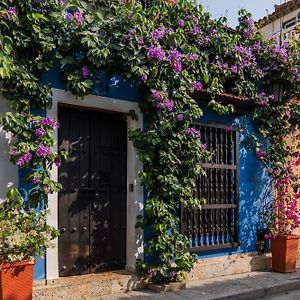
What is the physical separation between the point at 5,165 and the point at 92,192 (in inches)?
52.5

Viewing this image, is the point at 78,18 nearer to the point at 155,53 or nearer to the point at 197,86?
the point at 155,53

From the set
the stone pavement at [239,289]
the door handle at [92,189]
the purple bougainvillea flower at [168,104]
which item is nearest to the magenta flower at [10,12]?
the purple bougainvillea flower at [168,104]

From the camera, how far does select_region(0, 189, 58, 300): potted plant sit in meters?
4.18

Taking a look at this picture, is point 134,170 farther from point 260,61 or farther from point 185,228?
point 260,61

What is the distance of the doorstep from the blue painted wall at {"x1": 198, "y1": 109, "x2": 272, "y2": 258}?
2210 mm

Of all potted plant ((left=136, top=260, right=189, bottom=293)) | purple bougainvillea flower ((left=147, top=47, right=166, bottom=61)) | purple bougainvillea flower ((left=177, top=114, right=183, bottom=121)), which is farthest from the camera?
purple bougainvillea flower ((left=177, top=114, right=183, bottom=121))

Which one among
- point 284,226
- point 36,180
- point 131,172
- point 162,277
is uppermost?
point 131,172

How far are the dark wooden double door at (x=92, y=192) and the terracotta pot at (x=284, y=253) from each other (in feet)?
8.83

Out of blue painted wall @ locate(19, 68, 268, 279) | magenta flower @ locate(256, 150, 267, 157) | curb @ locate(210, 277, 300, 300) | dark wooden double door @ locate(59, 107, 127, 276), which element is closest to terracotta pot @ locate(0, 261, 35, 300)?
dark wooden double door @ locate(59, 107, 127, 276)

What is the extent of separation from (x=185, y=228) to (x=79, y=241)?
1685 millimetres

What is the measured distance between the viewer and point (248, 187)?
7316mm

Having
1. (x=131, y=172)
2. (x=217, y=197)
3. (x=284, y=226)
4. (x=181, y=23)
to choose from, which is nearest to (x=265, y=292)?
(x=284, y=226)

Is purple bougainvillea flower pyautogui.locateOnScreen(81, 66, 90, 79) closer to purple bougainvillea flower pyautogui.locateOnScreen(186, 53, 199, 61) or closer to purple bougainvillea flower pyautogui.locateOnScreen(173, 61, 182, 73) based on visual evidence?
purple bougainvillea flower pyautogui.locateOnScreen(173, 61, 182, 73)

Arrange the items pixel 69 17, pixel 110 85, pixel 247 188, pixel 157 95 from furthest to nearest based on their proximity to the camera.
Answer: pixel 247 188
pixel 110 85
pixel 157 95
pixel 69 17
